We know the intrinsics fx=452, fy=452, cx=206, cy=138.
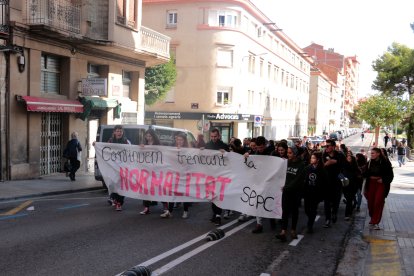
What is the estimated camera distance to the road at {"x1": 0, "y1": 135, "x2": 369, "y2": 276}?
20.0 ft

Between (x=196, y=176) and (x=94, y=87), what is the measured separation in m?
10.4

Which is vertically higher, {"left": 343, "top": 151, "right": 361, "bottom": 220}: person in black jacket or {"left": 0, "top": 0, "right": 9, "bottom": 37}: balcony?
{"left": 0, "top": 0, "right": 9, "bottom": 37}: balcony

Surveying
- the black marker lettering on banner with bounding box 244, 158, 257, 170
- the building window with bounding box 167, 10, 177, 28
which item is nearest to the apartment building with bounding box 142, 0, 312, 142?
the building window with bounding box 167, 10, 177, 28

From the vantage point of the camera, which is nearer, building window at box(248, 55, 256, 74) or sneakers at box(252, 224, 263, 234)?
sneakers at box(252, 224, 263, 234)

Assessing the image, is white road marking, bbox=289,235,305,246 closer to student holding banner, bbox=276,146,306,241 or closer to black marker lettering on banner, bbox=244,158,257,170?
student holding banner, bbox=276,146,306,241

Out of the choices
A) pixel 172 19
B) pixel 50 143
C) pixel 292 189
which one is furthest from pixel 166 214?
pixel 172 19

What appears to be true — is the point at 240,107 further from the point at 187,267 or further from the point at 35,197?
the point at 187,267

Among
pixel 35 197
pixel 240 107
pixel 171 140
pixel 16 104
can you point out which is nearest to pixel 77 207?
pixel 35 197

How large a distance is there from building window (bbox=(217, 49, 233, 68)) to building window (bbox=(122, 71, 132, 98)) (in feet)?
50.0

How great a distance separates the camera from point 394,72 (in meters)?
63.2

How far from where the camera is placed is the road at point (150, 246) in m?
6.09

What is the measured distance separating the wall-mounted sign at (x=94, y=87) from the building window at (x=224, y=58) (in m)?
20.3

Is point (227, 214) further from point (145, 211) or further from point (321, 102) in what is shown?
point (321, 102)

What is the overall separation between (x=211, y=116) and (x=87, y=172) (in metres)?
19.1
